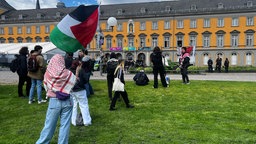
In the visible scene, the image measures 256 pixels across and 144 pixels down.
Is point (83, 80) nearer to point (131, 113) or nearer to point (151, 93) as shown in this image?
point (131, 113)

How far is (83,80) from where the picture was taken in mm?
6648

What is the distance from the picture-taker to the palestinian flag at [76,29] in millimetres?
4812

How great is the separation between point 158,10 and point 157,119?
54.4m

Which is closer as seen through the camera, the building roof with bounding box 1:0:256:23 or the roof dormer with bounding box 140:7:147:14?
the building roof with bounding box 1:0:256:23

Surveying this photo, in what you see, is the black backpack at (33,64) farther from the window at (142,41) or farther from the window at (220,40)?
the window at (142,41)

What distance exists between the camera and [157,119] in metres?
7.28

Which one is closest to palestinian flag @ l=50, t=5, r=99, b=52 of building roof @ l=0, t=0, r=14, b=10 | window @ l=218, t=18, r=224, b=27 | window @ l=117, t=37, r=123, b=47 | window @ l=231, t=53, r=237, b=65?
window @ l=218, t=18, r=224, b=27

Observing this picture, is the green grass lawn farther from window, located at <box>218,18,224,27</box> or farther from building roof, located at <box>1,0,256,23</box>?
building roof, located at <box>1,0,256,23</box>

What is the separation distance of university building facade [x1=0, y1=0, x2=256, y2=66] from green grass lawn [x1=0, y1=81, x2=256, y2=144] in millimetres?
42506

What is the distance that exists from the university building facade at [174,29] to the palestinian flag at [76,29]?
47.4 metres

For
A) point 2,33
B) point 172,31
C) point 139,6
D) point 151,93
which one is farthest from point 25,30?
point 151,93

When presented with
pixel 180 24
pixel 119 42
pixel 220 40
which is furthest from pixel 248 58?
pixel 119 42

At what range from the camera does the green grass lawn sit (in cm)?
580

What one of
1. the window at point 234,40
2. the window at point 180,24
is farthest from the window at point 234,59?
the window at point 180,24
